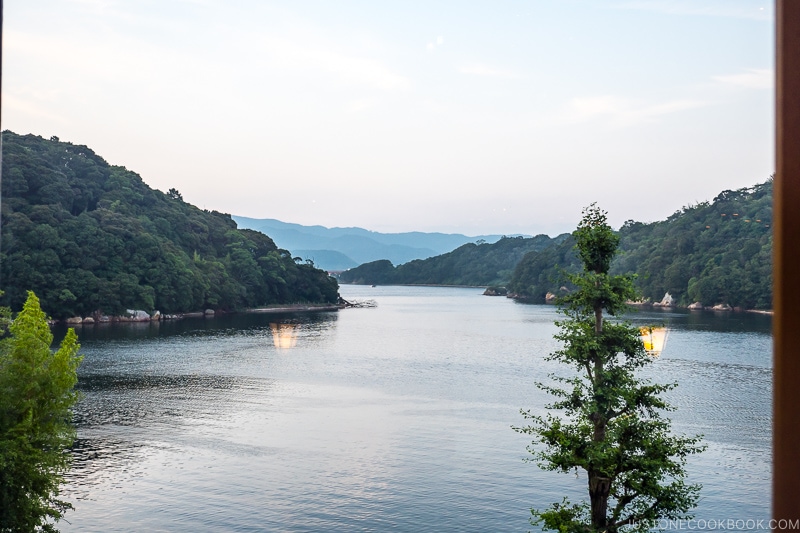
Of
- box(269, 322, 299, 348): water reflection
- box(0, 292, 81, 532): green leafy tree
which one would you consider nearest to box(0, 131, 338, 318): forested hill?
box(269, 322, 299, 348): water reflection

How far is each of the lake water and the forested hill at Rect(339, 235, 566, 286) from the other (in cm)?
7468

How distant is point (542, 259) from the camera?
87.6 m

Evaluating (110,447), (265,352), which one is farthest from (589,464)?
(265,352)

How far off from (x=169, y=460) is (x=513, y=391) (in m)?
14.1

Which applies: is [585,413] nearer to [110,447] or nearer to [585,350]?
[585,350]

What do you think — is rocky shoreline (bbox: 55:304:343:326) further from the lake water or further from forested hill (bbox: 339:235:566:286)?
forested hill (bbox: 339:235:566:286)

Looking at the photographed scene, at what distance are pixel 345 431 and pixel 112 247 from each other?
Answer: 3263cm

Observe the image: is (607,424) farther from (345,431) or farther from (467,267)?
(467,267)

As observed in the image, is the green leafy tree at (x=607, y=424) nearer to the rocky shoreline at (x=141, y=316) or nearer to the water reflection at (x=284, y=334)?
the water reflection at (x=284, y=334)

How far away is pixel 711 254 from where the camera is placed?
64.6m

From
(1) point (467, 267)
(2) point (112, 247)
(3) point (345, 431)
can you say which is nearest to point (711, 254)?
(2) point (112, 247)

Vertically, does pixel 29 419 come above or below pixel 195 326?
above

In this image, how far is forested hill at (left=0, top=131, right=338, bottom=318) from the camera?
44.2 metres

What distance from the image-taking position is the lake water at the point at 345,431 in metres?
15.5
